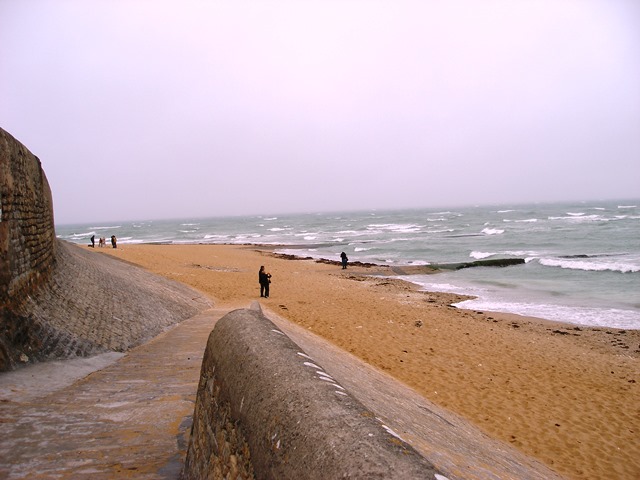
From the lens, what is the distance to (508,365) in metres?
9.39

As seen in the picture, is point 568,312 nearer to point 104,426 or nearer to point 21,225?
point 104,426

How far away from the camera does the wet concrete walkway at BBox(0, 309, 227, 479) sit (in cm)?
334

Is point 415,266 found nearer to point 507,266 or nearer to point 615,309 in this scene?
point 507,266

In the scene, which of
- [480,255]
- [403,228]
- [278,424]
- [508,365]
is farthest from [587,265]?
[403,228]

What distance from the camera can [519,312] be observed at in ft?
50.6

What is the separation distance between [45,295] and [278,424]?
23.2ft

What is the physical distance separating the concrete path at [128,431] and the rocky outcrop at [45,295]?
3.34ft

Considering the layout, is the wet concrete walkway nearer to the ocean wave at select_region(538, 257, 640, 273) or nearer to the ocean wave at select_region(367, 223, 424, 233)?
the ocean wave at select_region(538, 257, 640, 273)

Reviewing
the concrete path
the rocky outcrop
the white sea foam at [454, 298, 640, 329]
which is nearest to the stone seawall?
the concrete path

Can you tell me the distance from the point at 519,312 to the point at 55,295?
1420cm

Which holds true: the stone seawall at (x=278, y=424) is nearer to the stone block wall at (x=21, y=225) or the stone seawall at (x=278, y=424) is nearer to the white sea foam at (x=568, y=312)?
the stone block wall at (x=21, y=225)

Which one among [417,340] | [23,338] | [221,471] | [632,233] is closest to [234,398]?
[221,471]

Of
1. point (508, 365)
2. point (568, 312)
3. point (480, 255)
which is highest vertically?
point (508, 365)

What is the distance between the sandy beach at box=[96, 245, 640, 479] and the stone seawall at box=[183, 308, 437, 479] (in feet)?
16.0
